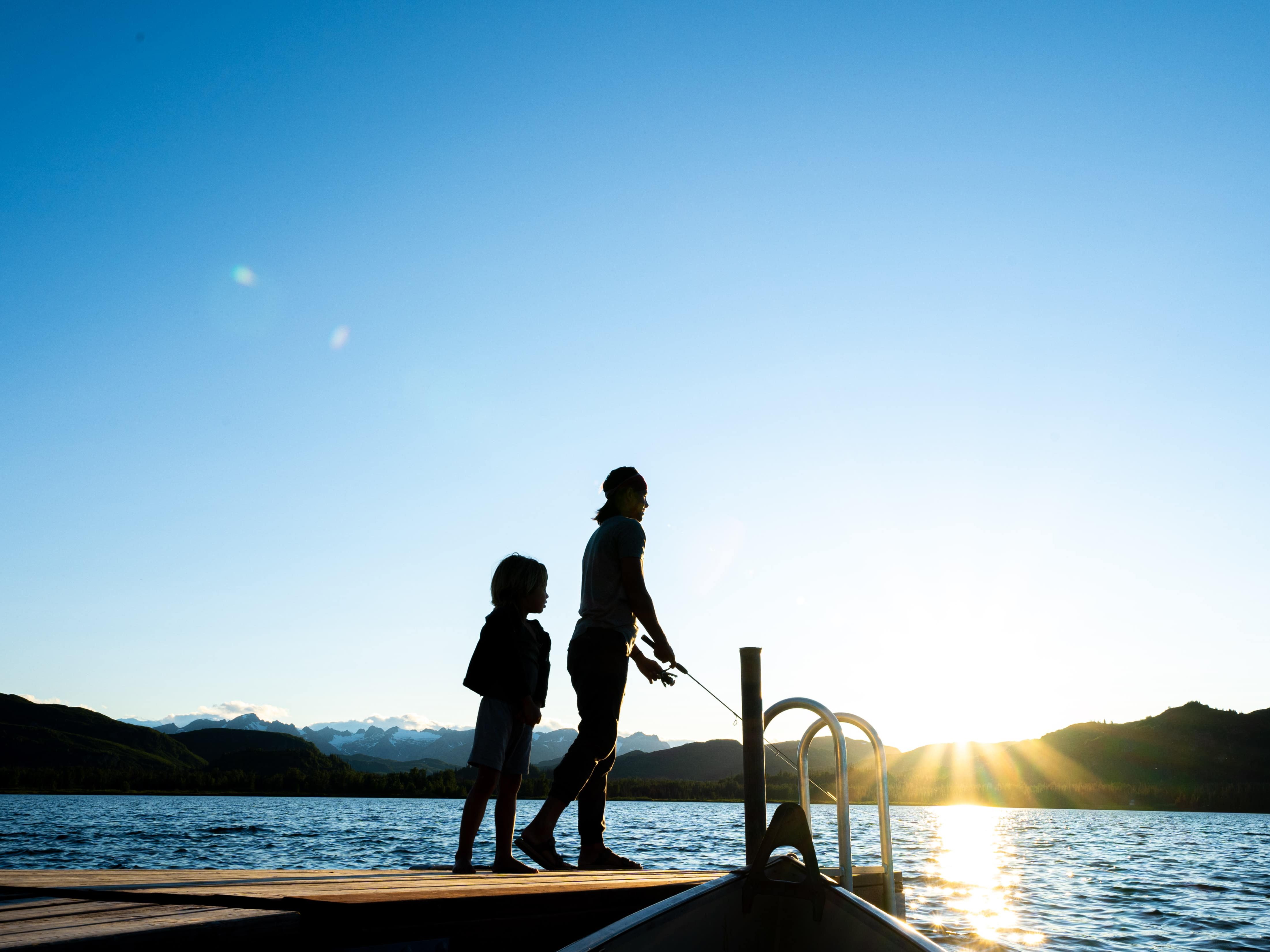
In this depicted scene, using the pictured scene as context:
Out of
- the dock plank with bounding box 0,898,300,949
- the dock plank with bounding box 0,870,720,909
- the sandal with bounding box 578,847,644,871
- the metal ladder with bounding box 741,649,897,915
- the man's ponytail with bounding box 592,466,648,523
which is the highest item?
the man's ponytail with bounding box 592,466,648,523

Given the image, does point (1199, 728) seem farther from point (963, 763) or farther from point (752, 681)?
point (752, 681)

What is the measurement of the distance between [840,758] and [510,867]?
1947 mm

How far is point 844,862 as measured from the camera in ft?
15.2

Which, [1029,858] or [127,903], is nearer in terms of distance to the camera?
[127,903]

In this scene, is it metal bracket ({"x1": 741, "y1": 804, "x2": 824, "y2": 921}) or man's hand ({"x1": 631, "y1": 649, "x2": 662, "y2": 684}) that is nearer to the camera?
metal bracket ({"x1": 741, "y1": 804, "x2": 824, "y2": 921})

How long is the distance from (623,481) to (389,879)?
112 inches

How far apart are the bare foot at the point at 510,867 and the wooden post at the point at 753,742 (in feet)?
4.08

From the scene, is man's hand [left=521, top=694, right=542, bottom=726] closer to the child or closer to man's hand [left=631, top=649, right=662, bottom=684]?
the child

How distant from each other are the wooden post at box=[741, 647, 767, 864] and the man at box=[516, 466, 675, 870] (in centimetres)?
71

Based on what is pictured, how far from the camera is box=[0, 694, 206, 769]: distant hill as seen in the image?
132 m

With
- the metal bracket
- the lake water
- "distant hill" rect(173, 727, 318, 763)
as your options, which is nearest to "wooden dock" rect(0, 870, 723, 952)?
the metal bracket

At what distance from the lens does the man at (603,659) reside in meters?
4.90

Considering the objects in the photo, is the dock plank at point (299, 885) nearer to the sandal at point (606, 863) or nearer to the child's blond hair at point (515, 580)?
the sandal at point (606, 863)

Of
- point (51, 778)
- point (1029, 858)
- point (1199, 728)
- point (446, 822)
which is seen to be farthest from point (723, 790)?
point (51, 778)
